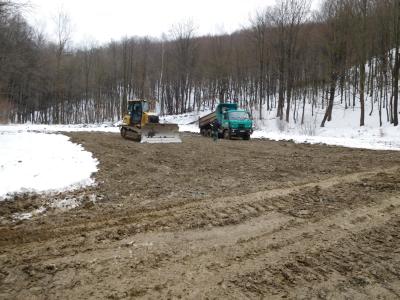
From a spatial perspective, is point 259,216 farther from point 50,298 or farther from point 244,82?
point 244,82

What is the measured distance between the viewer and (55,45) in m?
61.2

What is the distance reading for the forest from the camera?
34469 mm

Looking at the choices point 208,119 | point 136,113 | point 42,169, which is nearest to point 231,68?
point 208,119

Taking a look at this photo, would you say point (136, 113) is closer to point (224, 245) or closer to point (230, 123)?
point (230, 123)

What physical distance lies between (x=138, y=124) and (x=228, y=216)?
15334 millimetres

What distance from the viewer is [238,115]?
24.2 meters

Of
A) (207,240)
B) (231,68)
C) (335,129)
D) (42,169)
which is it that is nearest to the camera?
(207,240)

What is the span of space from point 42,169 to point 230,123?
15888 millimetres

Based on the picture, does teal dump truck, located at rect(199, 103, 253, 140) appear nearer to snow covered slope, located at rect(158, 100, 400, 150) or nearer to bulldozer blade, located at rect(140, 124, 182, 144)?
snow covered slope, located at rect(158, 100, 400, 150)

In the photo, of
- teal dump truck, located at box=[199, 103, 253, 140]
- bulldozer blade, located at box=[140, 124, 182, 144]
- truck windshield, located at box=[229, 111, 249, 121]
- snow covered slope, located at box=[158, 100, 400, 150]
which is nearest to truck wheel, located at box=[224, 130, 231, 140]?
teal dump truck, located at box=[199, 103, 253, 140]

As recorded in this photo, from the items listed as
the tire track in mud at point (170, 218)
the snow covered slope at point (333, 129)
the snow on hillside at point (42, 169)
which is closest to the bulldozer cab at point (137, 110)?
the snow on hillside at point (42, 169)

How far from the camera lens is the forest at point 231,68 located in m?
34.5

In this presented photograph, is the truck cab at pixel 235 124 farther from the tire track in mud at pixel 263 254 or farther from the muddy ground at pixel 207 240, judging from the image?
the tire track in mud at pixel 263 254

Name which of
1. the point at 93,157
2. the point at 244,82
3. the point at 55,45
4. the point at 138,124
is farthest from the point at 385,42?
the point at 55,45
